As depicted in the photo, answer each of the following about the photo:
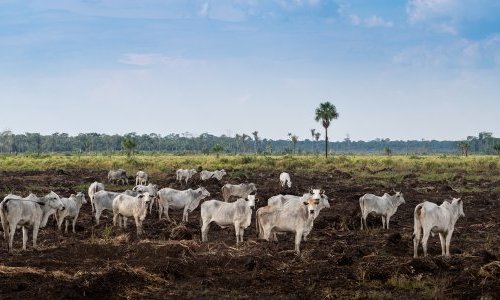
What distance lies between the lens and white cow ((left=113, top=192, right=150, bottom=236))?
1912 centimetres

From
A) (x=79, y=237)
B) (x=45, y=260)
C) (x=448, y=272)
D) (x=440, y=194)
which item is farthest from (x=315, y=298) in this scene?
(x=440, y=194)

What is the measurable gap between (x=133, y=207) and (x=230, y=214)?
4062 millimetres

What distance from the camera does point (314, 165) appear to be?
214 ft

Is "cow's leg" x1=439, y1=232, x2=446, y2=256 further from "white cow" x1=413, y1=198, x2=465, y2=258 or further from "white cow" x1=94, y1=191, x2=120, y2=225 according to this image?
"white cow" x1=94, y1=191, x2=120, y2=225

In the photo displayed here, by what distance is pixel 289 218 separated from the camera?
1577cm

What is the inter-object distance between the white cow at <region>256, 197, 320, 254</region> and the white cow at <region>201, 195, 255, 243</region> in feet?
4.07

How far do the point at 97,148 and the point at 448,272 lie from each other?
19690cm

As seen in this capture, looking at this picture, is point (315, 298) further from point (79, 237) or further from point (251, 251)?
point (79, 237)

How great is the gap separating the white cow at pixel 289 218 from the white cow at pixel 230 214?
4.07 ft

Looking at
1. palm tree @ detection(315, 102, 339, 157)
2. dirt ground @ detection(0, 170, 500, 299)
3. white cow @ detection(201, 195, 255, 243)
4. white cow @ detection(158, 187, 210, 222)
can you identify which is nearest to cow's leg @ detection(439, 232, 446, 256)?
dirt ground @ detection(0, 170, 500, 299)

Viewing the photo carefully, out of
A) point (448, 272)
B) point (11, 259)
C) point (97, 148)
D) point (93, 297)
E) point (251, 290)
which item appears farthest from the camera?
point (97, 148)

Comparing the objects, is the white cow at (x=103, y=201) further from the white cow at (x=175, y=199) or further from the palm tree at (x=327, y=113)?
the palm tree at (x=327, y=113)

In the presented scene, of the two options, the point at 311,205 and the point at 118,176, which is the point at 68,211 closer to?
the point at 311,205

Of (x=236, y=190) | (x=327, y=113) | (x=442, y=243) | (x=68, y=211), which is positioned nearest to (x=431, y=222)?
(x=442, y=243)
